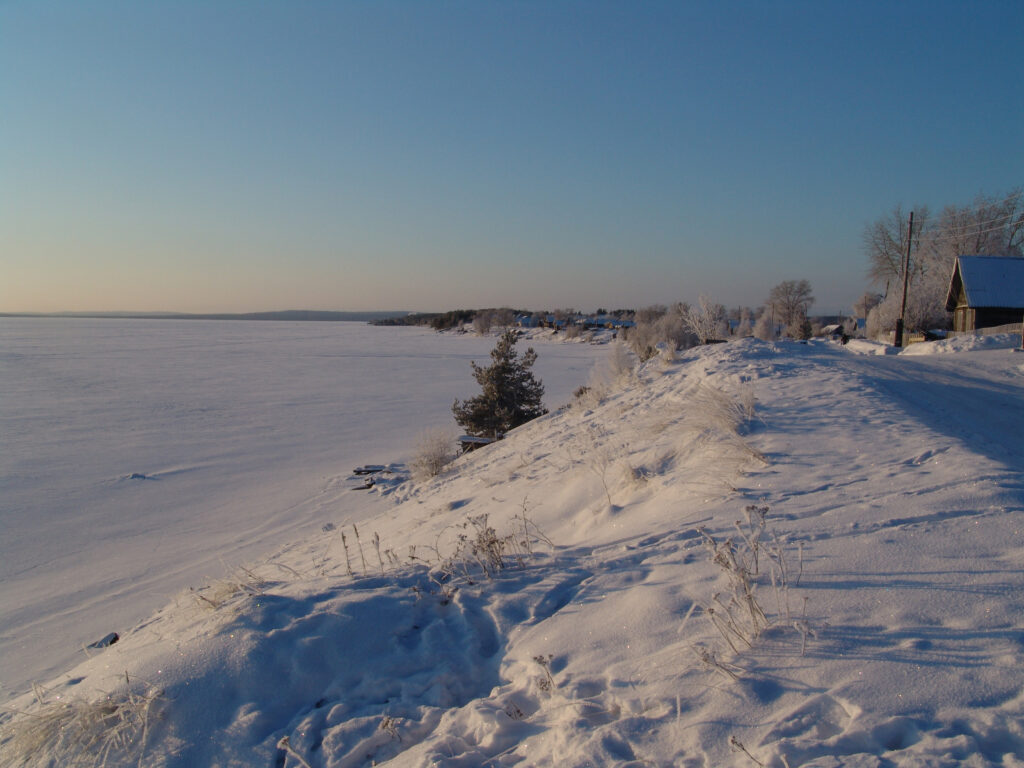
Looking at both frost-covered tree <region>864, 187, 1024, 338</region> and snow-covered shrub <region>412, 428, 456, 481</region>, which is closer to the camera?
snow-covered shrub <region>412, 428, 456, 481</region>

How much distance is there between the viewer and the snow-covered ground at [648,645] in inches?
84.8

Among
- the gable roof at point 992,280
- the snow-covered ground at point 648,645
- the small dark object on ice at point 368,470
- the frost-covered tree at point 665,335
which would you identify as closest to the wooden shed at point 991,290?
the gable roof at point 992,280

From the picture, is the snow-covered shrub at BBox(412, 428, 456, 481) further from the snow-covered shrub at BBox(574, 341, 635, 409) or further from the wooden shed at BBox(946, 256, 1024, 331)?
the wooden shed at BBox(946, 256, 1024, 331)

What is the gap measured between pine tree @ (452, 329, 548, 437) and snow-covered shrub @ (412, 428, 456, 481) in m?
1.74

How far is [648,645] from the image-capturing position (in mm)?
2814

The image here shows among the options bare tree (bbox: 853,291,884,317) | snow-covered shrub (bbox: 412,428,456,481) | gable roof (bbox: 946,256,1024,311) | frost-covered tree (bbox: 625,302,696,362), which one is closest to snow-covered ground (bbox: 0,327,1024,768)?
snow-covered shrub (bbox: 412,428,456,481)

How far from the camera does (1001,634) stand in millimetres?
2393

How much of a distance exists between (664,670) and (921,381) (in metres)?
11.3

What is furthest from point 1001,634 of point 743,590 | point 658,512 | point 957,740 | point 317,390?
point 317,390

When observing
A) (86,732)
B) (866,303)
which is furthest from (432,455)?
(866,303)

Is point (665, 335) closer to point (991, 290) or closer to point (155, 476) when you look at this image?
point (991, 290)

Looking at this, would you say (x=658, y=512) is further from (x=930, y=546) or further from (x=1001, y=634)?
(x=1001, y=634)

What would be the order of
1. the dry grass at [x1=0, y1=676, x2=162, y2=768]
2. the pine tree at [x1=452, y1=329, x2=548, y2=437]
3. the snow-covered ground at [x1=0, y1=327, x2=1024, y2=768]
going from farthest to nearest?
the pine tree at [x1=452, y1=329, x2=548, y2=437], the dry grass at [x1=0, y1=676, x2=162, y2=768], the snow-covered ground at [x1=0, y1=327, x2=1024, y2=768]

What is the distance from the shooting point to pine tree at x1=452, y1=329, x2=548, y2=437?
1496 cm
